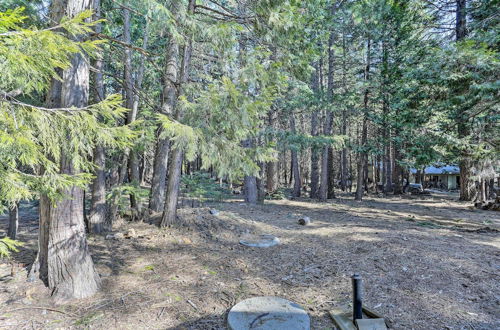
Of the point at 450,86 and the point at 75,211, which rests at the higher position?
the point at 450,86

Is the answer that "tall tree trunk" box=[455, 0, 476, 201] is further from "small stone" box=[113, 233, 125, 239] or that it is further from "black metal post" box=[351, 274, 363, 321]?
"small stone" box=[113, 233, 125, 239]

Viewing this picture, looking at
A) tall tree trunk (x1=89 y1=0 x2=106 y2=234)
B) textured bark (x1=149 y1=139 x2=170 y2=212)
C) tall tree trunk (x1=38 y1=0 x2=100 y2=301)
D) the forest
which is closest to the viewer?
the forest

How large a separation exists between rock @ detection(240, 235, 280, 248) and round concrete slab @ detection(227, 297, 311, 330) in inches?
78.5

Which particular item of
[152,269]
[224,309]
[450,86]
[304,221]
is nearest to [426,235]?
[304,221]

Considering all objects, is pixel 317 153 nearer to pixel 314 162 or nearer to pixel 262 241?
pixel 314 162

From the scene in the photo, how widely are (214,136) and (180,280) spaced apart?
2.33 metres

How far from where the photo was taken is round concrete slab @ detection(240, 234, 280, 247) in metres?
5.38

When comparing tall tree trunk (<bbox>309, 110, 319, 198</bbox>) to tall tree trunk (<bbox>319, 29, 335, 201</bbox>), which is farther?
tall tree trunk (<bbox>309, 110, 319, 198</bbox>)

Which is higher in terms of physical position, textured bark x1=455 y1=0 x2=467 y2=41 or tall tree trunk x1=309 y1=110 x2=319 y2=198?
textured bark x1=455 y1=0 x2=467 y2=41

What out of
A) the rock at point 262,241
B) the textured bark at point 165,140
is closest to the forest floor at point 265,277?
the rock at point 262,241

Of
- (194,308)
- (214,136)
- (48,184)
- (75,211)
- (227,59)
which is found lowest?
(194,308)

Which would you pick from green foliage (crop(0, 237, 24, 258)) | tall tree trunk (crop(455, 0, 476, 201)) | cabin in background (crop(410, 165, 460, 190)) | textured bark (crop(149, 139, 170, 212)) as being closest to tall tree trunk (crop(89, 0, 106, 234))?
textured bark (crop(149, 139, 170, 212))

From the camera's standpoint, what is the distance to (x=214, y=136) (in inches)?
174

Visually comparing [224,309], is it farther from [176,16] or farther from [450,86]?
[450,86]
